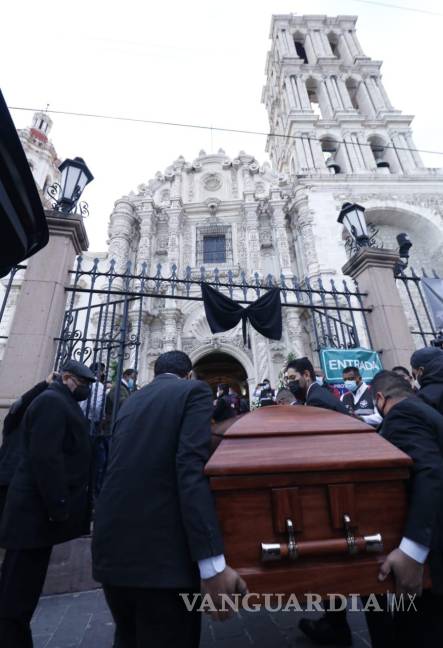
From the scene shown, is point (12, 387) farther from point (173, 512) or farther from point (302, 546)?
point (302, 546)

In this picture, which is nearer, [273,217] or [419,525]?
[419,525]

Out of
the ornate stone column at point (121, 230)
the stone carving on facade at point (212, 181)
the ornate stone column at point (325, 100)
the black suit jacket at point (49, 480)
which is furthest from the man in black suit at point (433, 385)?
the ornate stone column at point (325, 100)

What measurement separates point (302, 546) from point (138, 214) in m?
16.4

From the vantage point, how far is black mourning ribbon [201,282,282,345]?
17.6 ft

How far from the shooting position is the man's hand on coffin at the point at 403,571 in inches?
49.8

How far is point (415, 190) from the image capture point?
16844mm

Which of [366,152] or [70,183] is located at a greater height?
[366,152]

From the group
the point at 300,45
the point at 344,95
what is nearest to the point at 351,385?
the point at 344,95


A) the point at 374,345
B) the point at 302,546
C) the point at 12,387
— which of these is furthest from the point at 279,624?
the point at 374,345

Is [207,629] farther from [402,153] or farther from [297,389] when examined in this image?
[402,153]

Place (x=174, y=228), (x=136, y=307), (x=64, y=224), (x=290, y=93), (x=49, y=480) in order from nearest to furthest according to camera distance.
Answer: (x=49, y=480) → (x=64, y=224) → (x=136, y=307) → (x=174, y=228) → (x=290, y=93)

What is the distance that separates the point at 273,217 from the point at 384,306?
462 inches

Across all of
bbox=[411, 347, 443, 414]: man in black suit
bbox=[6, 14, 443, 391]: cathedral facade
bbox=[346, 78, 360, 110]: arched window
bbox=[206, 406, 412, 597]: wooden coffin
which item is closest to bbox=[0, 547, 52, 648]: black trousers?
bbox=[206, 406, 412, 597]: wooden coffin

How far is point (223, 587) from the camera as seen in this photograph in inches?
48.0
